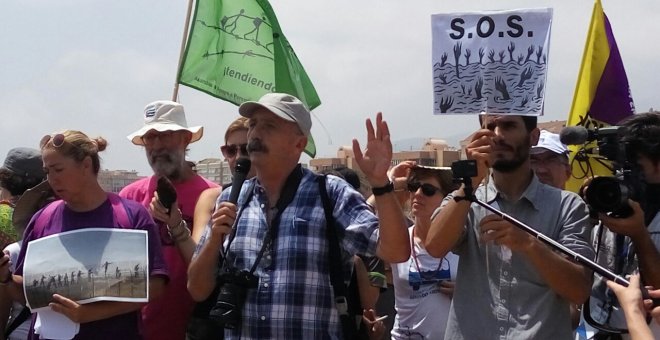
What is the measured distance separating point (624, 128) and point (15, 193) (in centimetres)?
352

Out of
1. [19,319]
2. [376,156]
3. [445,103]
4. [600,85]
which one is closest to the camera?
[376,156]

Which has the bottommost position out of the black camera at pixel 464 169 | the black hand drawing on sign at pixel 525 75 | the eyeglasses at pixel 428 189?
the eyeglasses at pixel 428 189

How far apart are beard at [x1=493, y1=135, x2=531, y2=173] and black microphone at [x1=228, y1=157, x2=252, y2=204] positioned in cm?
111

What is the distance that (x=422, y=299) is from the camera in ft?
14.1

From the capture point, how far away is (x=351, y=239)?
3283 mm

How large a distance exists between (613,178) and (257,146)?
4.92 feet

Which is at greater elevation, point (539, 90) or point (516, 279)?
point (539, 90)

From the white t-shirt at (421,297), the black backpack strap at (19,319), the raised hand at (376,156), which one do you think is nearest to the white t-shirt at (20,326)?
the black backpack strap at (19,319)

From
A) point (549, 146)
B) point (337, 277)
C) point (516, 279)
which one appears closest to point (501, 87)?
point (516, 279)

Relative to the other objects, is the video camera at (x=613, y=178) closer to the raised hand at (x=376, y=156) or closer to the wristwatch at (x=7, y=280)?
the raised hand at (x=376, y=156)

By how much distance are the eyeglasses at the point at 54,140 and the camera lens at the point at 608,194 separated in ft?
8.02

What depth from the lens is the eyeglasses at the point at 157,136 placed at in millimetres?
4727

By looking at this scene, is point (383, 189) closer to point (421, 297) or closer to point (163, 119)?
point (421, 297)

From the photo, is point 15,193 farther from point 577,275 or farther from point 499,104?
point 577,275
